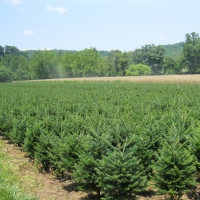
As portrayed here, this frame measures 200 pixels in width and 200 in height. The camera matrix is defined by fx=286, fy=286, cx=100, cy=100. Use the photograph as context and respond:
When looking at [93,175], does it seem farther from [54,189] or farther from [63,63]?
[63,63]

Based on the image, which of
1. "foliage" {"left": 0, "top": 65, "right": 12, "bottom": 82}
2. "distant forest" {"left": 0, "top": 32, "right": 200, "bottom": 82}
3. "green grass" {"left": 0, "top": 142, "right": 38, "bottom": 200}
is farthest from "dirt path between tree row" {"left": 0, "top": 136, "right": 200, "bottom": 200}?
"distant forest" {"left": 0, "top": 32, "right": 200, "bottom": 82}

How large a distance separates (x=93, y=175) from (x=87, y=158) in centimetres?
37

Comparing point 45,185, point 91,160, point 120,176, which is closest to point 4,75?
point 45,185

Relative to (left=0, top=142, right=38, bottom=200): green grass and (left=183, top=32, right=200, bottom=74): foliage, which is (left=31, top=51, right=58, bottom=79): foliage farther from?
(left=0, top=142, right=38, bottom=200): green grass

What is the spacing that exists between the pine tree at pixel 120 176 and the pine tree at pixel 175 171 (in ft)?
1.30

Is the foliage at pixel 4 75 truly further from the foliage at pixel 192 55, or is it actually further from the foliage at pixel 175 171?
the foliage at pixel 175 171

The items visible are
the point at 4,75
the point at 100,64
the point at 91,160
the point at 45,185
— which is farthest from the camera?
the point at 100,64

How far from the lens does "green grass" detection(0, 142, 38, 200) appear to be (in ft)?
19.6

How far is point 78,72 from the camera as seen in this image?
11062 centimetres

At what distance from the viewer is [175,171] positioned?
17.6 ft

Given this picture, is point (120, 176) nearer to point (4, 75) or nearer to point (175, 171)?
point (175, 171)

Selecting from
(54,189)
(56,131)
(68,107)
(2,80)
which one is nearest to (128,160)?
(54,189)

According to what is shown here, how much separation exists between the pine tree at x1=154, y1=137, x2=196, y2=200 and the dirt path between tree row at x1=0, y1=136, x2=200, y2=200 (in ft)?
2.66

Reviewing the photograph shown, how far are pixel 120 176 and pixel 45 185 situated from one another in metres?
2.81
